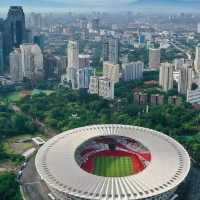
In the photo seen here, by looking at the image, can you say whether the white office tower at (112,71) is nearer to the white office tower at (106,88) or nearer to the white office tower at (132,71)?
the white office tower at (132,71)

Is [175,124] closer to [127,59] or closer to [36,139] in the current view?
[36,139]

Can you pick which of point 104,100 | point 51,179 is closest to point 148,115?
point 104,100

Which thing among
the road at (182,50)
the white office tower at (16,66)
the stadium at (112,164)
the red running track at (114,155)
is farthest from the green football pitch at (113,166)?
the road at (182,50)

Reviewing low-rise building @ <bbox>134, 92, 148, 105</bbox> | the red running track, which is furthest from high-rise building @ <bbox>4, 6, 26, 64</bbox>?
the red running track

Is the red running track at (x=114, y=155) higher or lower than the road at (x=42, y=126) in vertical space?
higher

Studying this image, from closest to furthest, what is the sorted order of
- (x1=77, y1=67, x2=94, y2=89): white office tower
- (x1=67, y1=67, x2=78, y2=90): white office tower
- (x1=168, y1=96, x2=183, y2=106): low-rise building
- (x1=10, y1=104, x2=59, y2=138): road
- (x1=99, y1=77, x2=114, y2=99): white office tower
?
(x1=10, y1=104, x2=59, y2=138): road
(x1=168, y1=96, x2=183, y2=106): low-rise building
(x1=99, y1=77, x2=114, y2=99): white office tower
(x1=77, y1=67, x2=94, y2=89): white office tower
(x1=67, y1=67, x2=78, y2=90): white office tower

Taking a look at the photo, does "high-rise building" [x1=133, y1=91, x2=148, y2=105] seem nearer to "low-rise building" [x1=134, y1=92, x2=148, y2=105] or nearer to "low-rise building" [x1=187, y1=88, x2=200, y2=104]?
"low-rise building" [x1=134, y1=92, x2=148, y2=105]
